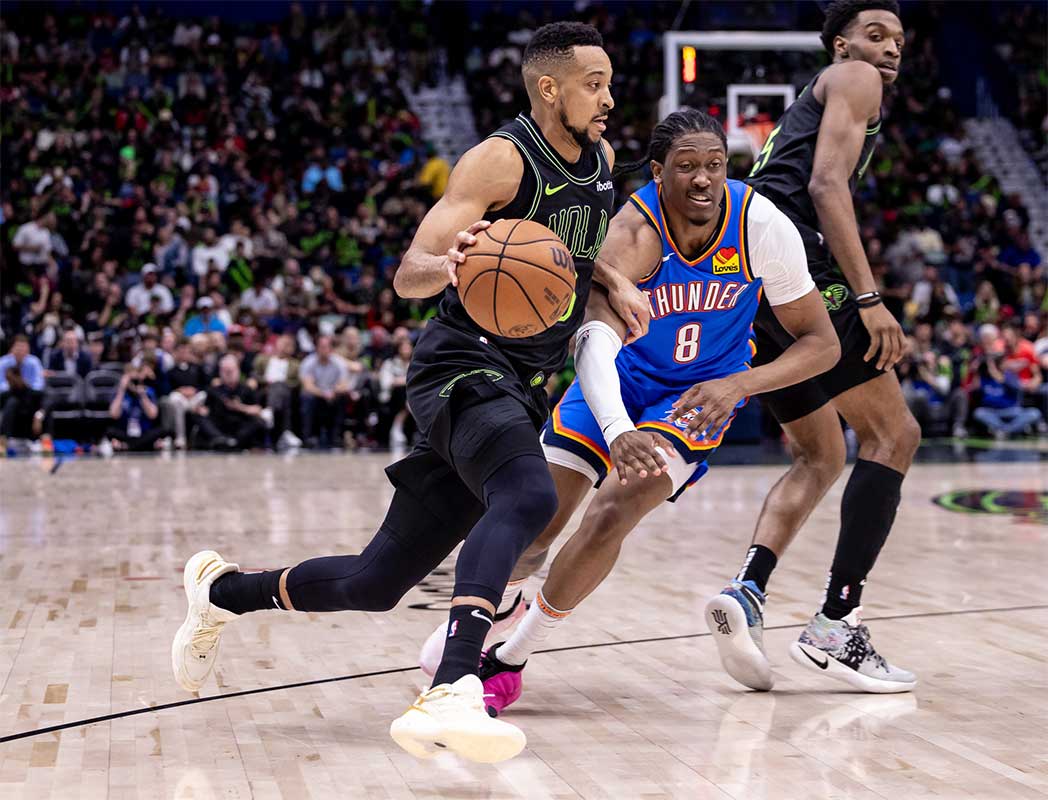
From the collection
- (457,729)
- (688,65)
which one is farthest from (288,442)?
(457,729)

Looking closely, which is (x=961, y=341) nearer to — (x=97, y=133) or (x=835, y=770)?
(x=97, y=133)

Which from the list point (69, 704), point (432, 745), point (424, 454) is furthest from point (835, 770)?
point (69, 704)

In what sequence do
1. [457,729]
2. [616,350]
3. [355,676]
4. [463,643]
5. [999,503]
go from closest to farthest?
1. [457,729]
2. [463,643]
3. [616,350]
4. [355,676]
5. [999,503]

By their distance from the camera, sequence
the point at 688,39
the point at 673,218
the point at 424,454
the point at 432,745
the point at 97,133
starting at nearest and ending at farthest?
the point at 432,745
the point at 424,454
the point at 673,218
the point at 688,39
the point at 97,133

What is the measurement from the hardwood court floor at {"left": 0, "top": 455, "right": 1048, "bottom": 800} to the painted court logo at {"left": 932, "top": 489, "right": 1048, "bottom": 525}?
97 centimetres

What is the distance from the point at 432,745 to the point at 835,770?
36.9 inches

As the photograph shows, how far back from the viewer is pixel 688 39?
14.8 metres

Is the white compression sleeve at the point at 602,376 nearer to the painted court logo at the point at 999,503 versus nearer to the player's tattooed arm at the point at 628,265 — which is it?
the player's tattooed arm at the point at 628,265

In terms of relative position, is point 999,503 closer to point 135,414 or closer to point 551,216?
point 551,216

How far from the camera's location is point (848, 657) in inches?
163

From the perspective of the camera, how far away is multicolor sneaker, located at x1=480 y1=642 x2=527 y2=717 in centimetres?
385

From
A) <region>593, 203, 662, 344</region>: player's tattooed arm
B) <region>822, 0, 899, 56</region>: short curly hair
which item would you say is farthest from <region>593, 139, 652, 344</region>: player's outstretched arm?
<region>822, 0, 899, 56</region>: short curly hair

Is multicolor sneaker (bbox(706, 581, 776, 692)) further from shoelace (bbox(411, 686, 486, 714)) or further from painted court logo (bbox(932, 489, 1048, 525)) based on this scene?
painted court logo (bbox(932, 489, 1048, 525))

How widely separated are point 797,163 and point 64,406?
437 inches
